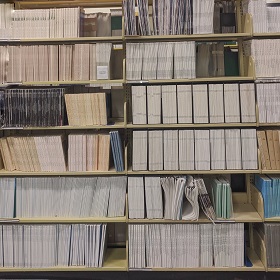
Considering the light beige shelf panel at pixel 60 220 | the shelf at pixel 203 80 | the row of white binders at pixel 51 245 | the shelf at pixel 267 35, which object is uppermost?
the shelf at pixel 267 35

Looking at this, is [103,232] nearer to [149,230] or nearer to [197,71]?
[149,230]

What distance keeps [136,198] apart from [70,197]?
0.47 meters

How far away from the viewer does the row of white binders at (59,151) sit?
7.45ft

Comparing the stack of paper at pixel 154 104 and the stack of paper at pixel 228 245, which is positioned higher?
the stack of paper at pixel 154 104

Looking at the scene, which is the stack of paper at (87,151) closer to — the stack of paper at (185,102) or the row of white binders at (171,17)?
the stack of paper at (185,102)

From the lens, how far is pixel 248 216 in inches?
88.7

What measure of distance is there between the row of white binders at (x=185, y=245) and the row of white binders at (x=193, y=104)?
2.40 ft

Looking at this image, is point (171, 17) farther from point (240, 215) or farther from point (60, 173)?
point (240, 215)

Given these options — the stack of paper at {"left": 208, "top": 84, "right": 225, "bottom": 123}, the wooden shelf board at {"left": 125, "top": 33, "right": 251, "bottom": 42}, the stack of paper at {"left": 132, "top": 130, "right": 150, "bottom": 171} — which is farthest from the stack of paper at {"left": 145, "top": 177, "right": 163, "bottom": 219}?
the wooden shelf board at {"left": 125, "top": 33, "right": 251, "bottom": 42}

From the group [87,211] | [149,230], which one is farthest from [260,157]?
[87,211]

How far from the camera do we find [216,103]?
2215 millimetres

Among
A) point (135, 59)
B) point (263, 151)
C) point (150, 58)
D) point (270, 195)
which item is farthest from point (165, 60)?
point (270, 195)

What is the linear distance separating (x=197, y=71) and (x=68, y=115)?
3.17 ft

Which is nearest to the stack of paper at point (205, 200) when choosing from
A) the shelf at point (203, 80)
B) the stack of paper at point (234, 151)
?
the stack of paper at point (234, 151)
